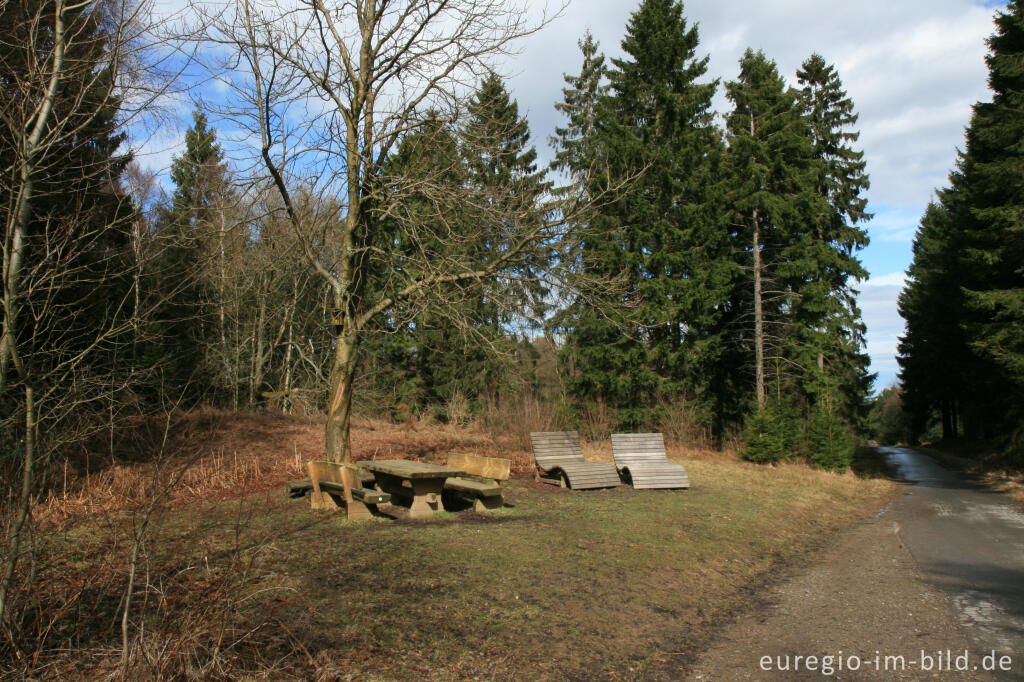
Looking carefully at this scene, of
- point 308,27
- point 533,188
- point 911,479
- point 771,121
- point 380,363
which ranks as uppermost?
point 771,121

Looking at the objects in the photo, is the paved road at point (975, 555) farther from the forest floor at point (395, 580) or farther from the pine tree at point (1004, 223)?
the pine tree at point (1004, 223)

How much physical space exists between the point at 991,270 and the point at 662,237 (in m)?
10.5

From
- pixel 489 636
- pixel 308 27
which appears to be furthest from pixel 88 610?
pixel 308 27

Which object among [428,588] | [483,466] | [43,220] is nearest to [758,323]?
[483,466]

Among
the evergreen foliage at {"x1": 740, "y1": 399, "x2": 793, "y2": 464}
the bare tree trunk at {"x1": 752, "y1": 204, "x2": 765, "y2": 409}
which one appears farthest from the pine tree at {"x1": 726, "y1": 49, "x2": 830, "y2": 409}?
the evergreen foliage at {"x1": 740, "y1": 399, "x2": 793, "y2": 464}

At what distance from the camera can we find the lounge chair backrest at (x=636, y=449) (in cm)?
1238

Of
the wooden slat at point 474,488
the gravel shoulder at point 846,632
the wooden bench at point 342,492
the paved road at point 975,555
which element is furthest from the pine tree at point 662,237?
the gravel shoulder at point 846,632

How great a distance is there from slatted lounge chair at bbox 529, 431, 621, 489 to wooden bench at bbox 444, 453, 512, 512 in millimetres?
2084

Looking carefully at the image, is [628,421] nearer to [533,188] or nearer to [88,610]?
[533,188]

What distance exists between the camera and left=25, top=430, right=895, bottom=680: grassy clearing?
357 cm

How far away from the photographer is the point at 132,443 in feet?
43.7

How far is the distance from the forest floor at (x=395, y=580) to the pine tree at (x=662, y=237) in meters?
12.8

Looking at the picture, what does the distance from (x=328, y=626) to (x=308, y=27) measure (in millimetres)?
8601

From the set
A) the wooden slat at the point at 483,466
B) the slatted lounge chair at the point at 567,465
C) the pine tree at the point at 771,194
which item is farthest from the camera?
the pine tree at the point at 771,194
